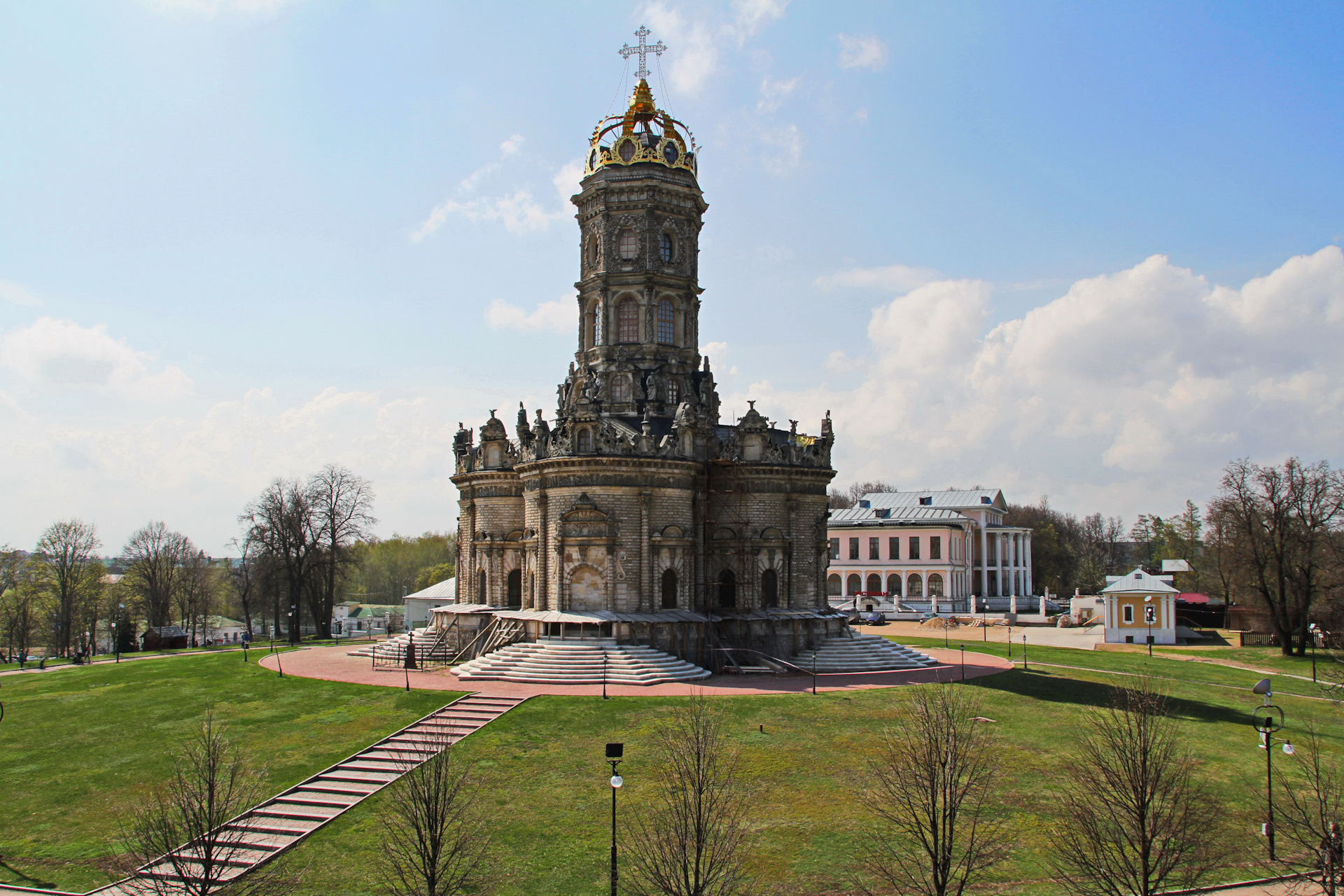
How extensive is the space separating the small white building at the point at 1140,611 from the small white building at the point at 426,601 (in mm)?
41730

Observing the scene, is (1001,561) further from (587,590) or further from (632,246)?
(587,590)

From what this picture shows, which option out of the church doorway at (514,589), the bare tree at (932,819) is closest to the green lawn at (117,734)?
the church doorway at (514,589)

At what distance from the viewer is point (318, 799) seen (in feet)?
76.6

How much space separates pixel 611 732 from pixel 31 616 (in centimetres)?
5881

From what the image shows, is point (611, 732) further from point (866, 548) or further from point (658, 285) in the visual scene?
point (866, 548)

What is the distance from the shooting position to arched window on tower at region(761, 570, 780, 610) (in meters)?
45.7

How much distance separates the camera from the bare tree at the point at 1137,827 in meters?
15.9

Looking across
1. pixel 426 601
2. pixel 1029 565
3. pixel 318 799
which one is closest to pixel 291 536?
pixel 426 601

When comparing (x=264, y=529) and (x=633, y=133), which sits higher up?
(x=633, y=133)

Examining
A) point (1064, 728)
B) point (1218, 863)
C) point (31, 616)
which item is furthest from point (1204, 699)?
point (31, 616)

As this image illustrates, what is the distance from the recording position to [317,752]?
26750 millimetres

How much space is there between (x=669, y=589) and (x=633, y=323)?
14832mm

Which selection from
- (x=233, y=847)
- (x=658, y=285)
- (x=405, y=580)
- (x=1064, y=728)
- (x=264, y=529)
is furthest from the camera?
(x=405, y=580)

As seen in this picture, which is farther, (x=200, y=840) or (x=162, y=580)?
(x=162, y=580)
